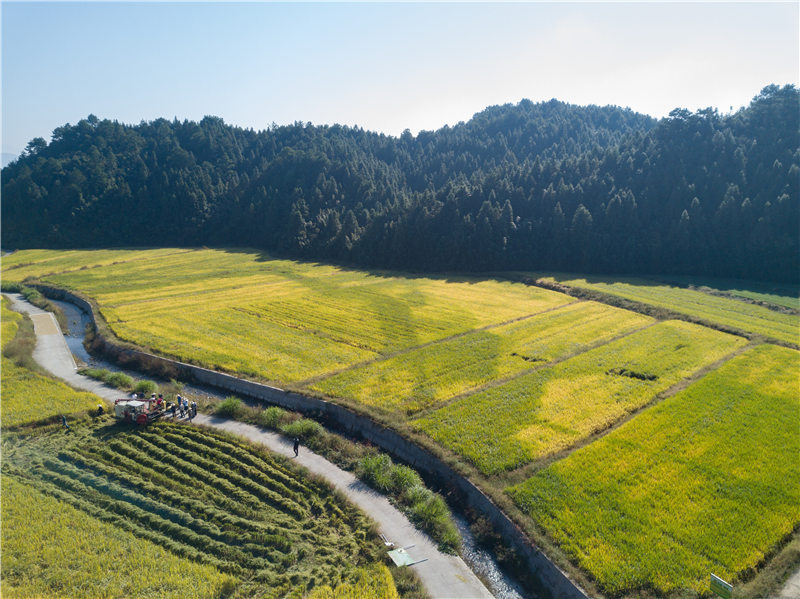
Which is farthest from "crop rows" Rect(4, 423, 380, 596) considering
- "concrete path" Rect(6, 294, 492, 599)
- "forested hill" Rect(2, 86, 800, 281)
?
"forested hill" Rect(2, 86, 800, 281)

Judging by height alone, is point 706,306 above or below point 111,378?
above

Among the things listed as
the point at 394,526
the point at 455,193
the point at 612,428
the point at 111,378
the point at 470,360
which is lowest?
the point at 394,526

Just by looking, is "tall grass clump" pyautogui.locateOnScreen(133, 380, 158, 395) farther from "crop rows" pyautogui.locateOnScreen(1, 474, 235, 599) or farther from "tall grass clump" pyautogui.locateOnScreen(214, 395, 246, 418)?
"crop rows" pyautogui.locateOnScreen(1, 474, 235, 599)

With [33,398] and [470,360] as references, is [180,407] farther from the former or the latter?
[470,360]

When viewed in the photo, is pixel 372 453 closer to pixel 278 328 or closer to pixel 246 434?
pixel 246 434

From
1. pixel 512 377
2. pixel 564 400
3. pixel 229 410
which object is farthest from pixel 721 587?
pixel 229 410
